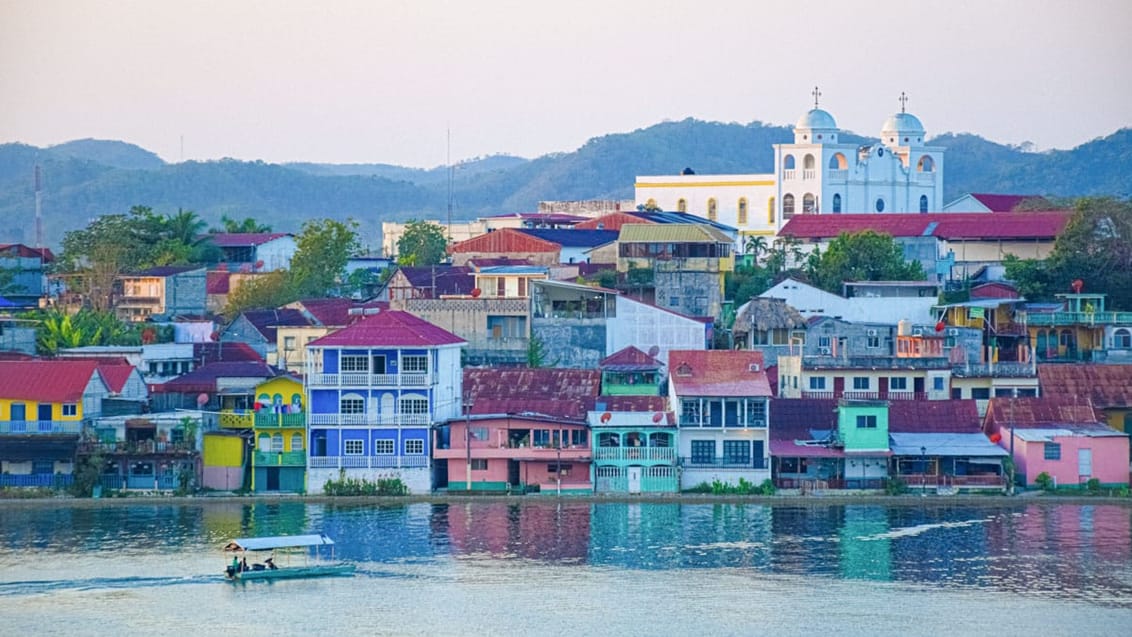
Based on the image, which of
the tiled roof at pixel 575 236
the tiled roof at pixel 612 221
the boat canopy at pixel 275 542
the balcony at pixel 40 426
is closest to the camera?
the boat canopy at pixel 275 542

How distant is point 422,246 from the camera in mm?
74562

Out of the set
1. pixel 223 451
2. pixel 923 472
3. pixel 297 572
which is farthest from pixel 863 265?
pixel 297 572

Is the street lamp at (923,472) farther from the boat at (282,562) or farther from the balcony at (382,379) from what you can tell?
the boat at (282,562)

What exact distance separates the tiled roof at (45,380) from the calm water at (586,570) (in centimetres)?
268

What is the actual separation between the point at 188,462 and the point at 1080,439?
64.5 feet

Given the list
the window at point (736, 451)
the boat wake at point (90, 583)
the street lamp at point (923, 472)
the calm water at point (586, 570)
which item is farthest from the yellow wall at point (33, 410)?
the street lamp at point (923, 472)

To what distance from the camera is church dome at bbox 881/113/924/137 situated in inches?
3359

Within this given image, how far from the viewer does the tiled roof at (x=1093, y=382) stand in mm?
47719

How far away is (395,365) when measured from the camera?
145 ft

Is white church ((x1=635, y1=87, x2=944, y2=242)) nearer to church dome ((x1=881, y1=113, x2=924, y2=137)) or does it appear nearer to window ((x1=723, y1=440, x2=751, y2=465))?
church dome ((x1=881, y1=113, x2=924, y2=137))

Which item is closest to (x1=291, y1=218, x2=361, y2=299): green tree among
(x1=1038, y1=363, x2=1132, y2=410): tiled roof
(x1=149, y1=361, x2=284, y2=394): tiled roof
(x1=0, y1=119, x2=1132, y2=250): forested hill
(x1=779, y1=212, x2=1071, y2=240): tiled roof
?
(x1=779, y1=212, x2=1071, y2=240): tiled roof

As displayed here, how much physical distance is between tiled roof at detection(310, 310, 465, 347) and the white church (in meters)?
35.8

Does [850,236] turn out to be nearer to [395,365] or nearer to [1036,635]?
[395,365]

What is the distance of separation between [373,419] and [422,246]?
30811mm
